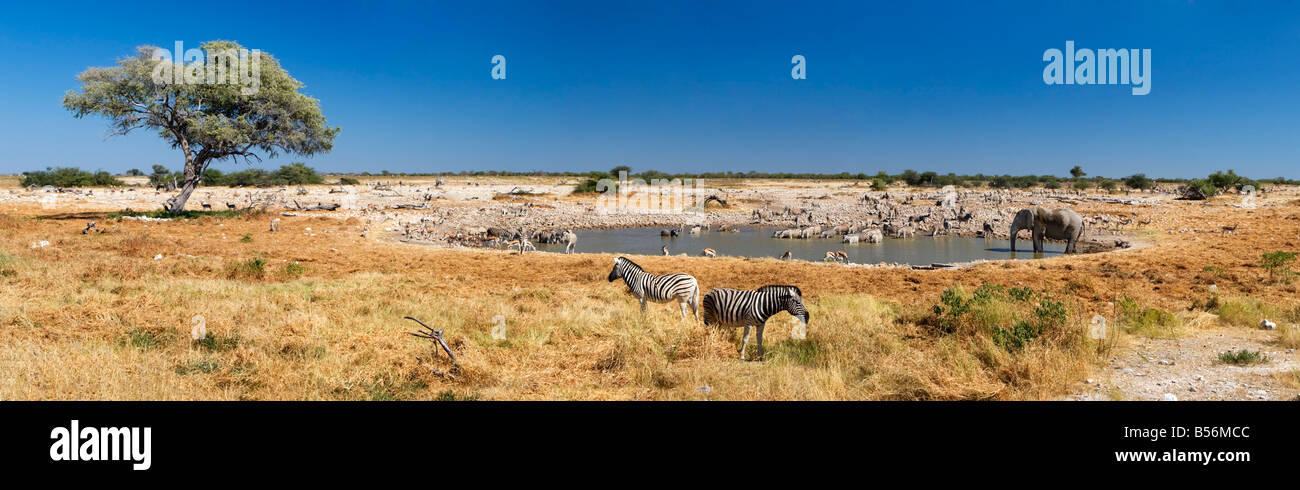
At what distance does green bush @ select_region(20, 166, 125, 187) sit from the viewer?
53.5 metres

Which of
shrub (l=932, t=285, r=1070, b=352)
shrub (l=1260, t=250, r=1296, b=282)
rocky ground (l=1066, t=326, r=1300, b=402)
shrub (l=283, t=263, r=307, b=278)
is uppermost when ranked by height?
shrub (l=1260, t=250, r=1296, b=282)

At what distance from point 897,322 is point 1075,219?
15430 millimetres

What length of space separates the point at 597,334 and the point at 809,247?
60.4ft

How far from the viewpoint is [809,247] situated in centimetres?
2497

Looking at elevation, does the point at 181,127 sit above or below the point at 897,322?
above

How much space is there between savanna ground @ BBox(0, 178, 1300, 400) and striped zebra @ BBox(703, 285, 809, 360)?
32 centimetres

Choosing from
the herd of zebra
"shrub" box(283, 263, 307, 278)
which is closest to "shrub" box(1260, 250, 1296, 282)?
the herd of zebra

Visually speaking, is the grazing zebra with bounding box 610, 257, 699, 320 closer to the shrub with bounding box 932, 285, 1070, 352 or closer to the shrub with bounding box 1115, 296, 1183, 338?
the shrub with bounding box 932, 285, 1070, 352

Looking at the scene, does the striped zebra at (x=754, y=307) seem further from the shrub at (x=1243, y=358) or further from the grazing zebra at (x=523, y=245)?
the grazing zebra at (x=523, y=245)

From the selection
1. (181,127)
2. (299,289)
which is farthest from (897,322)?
(181,127)
